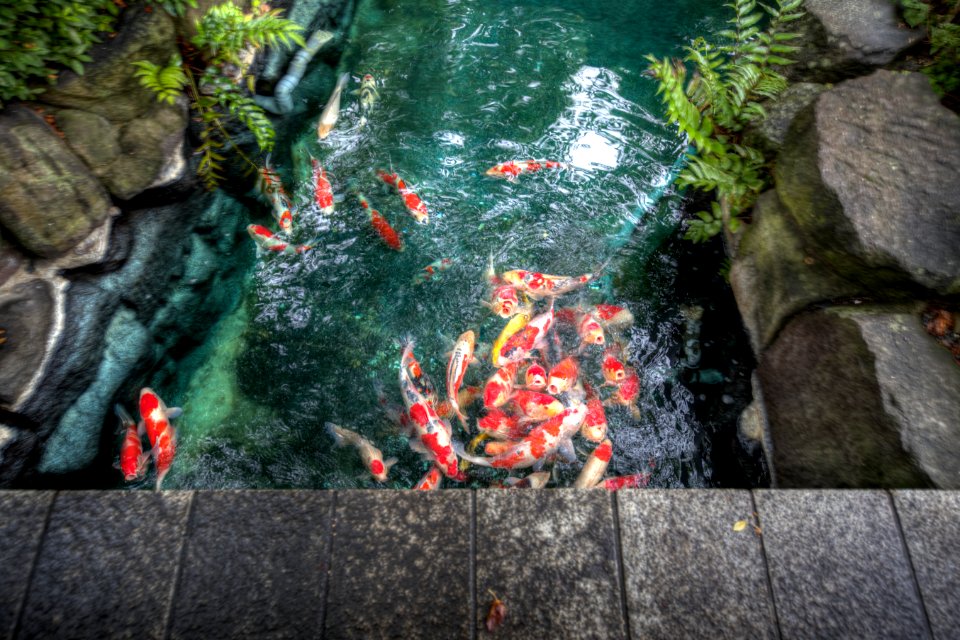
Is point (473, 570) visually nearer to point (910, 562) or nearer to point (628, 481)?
point (628, 481)

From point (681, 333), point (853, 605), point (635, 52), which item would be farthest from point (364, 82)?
point (853, 605)

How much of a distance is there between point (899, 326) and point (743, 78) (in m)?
2.36

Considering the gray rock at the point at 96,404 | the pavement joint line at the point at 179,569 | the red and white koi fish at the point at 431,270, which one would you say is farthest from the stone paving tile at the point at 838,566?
the gray rock at the point at 96,404

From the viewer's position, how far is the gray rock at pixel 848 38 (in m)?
4.32

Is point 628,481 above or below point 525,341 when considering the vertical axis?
below

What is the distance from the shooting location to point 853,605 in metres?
2.22

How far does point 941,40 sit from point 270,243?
19.8 ft

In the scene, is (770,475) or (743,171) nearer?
(770,475)

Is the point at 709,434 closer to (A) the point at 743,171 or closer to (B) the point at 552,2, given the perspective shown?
(A) the point at 743,171

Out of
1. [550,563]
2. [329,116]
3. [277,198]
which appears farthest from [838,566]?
[329,116]

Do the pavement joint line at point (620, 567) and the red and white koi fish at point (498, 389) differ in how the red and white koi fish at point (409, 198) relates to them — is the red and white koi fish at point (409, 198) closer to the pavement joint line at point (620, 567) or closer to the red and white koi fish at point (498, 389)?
the red and white koi fish at point (498, 389)

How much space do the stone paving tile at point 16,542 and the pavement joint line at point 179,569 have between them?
0.63 meters

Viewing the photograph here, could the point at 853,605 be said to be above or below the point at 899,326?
below

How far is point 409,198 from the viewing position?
4.89 m
